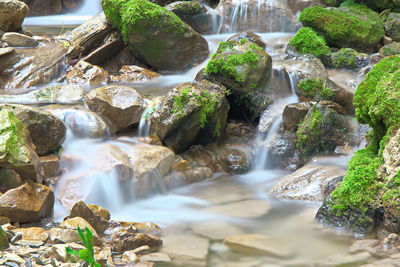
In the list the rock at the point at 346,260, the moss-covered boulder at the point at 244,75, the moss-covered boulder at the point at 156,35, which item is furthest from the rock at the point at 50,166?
the moss-covered boulder at the point at 156,35

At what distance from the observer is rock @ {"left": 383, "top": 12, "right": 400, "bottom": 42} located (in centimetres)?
1139

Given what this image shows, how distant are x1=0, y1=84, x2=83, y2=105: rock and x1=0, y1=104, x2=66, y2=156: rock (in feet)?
5.15

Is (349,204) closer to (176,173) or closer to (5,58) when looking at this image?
(176,173)

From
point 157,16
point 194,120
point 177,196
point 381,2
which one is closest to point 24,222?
point 177,196

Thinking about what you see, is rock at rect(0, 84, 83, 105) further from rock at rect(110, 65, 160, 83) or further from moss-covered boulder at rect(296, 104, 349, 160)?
moss-covered boulder at rect(296, 104, 349, 160)

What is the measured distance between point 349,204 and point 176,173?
9.35ft

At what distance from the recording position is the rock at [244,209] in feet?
18.5

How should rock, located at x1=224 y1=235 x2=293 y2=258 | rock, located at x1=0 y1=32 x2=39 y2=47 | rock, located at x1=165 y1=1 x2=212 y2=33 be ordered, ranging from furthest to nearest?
rock, located at x1=165 y1=1 x2=212 y2=33, rock, located at x1=0 y1=32 x2=39 y2=47, rock, located at x1=224 y1=235 x2=293 y2=258

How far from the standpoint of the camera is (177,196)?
21.4ft

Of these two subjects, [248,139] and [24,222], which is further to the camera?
[248,139]

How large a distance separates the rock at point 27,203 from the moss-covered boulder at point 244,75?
151 inches

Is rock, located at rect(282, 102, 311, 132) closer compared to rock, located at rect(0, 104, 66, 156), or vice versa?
rock, located at rect(0, 104, 66, 156)

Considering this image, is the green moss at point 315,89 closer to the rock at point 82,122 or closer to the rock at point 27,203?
the rock at point 82,122

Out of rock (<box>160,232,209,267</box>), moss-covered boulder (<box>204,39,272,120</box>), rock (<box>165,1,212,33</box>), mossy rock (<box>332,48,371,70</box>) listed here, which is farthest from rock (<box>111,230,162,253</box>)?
rock (<box>165,1,212,33</box>)
